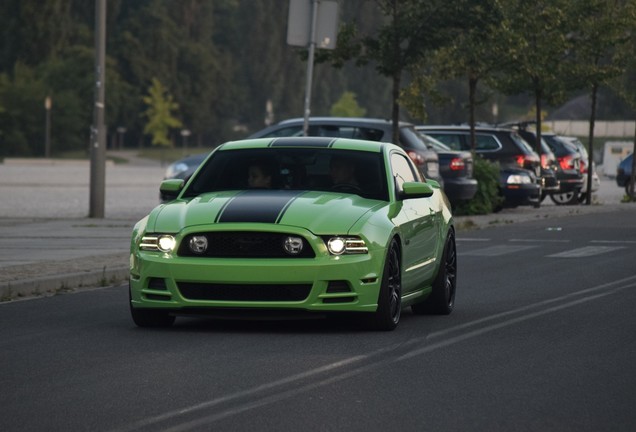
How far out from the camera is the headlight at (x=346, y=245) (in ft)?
38.6

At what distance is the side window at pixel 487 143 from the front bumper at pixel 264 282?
25060mm

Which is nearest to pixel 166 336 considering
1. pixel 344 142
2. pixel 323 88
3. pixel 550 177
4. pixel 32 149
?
pixel 344 142

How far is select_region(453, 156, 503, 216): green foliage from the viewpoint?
33688 mm

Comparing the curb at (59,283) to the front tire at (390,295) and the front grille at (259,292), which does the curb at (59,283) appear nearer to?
the front grille at (259,292)

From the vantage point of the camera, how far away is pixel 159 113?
444ft

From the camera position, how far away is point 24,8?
4983 inches

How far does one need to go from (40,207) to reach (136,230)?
22239 millimetres

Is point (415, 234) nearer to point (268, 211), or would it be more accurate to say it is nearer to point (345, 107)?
point (268, 211)

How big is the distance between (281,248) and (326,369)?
1856mm

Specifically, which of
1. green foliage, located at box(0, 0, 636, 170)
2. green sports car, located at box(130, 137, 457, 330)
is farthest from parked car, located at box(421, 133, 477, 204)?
green sports car, located at box(130, 137, 457, 330)

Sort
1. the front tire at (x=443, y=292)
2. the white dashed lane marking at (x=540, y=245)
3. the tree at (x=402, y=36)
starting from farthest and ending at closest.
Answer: the tree at (x=402, y=36)
the white dashed lane marking at (x=540, y=245)
the front tire at (x=443, y=292)

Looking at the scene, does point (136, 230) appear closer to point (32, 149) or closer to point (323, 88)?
point (32, 149)

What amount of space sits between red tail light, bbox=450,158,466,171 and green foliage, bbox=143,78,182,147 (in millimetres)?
102951

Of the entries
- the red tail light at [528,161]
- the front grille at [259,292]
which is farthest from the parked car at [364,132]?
the front grille at [259,292]
